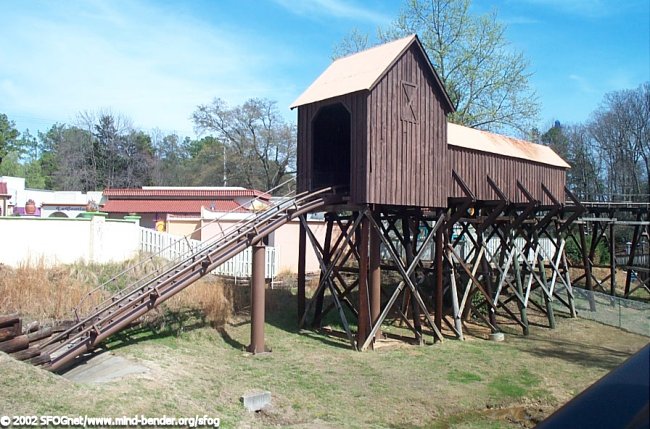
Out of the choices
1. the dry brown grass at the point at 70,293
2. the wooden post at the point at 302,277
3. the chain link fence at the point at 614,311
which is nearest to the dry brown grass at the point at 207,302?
the dry brown grass at the point at 70,293

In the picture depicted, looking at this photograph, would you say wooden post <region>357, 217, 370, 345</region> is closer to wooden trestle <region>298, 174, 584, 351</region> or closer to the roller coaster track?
wooden trestle <region>298, 174, 584, 351</region>

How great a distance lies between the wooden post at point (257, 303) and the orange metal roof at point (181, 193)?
18.8 meters

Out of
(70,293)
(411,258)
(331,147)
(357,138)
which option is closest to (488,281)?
(411,258)

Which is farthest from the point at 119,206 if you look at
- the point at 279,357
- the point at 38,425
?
the point at 38,425

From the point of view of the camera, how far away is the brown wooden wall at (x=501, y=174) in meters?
16.2

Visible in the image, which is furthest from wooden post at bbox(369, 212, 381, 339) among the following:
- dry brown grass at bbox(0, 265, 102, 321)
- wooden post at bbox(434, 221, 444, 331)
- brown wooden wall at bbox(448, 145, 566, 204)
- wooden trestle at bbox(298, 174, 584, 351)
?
dry brown grass at bbox(0, 265, 102, 321)

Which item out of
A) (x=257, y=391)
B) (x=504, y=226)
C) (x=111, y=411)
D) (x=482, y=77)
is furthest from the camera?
(x=482, y=77)

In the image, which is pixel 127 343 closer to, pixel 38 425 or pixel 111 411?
pixel 111 411

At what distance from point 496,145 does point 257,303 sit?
9705 mm

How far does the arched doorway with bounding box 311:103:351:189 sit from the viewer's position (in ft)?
54.3

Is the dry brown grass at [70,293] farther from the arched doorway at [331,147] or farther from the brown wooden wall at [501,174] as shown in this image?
the brown wooden wall at [501,174]

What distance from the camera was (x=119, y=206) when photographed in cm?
3334

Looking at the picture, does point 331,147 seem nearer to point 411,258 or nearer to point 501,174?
point 411,258

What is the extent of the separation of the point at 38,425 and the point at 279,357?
669cm
